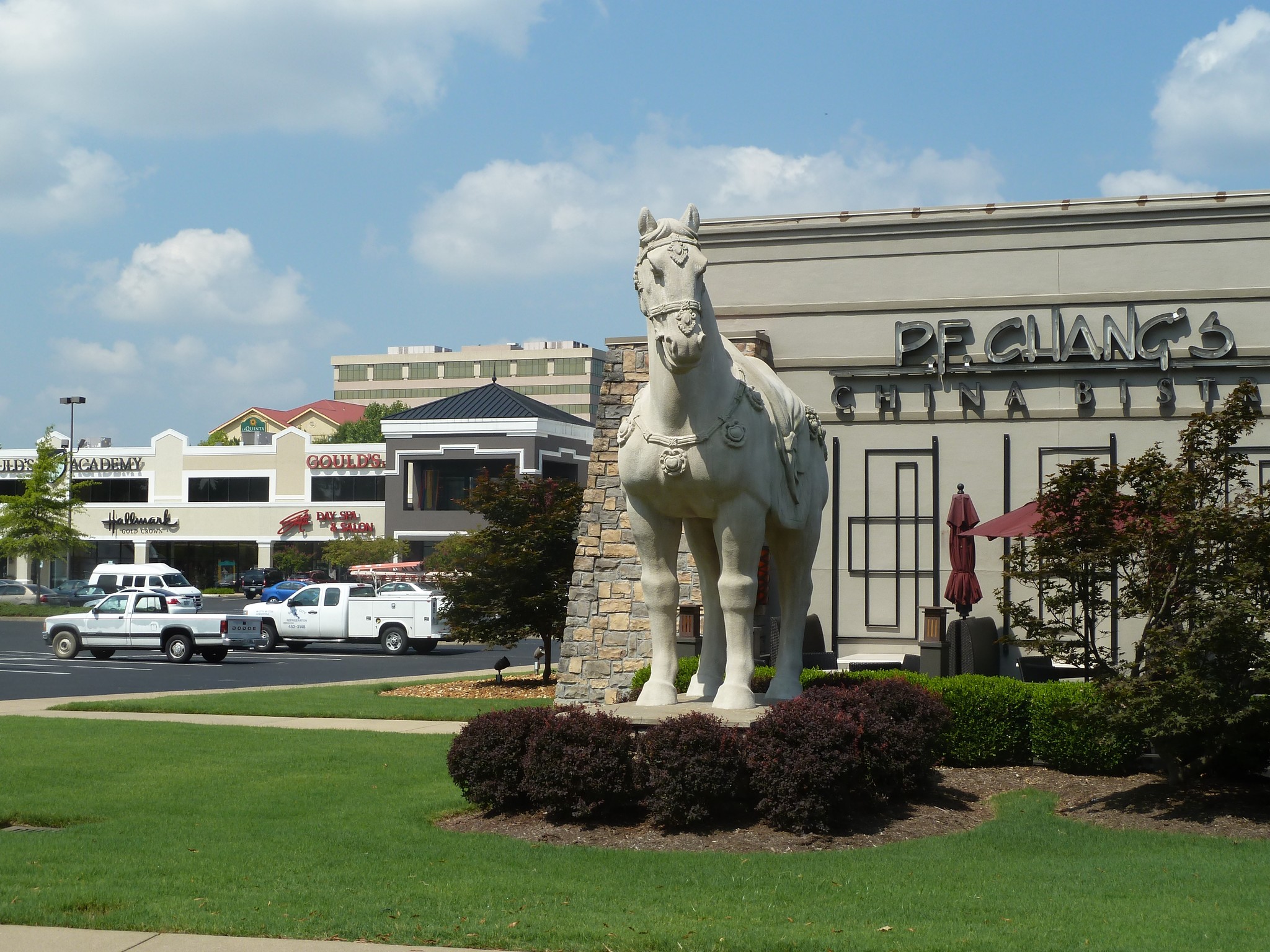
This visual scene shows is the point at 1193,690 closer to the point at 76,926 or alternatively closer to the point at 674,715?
the point at 674,715

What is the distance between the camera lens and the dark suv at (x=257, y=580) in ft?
201

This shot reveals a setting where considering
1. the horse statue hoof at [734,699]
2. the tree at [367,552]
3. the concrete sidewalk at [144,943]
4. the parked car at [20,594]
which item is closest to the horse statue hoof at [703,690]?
the horse statue hoof at [734,699]

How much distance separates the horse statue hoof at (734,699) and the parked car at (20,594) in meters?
53.2

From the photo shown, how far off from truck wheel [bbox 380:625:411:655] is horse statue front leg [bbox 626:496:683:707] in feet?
82.5

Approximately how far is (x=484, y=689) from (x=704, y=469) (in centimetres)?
1487

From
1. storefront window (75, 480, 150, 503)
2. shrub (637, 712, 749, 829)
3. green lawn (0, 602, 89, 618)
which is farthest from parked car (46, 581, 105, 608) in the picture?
shrub (637, 712, 749, 829)

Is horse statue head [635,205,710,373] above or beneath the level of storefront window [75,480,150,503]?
beneath

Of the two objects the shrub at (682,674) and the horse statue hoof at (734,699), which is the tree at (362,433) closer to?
the shrub at (682,674)

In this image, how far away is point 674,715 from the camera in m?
9.04

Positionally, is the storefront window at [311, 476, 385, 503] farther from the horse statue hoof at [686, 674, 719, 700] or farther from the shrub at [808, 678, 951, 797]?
the horse statue hoof at [686, 674, 719, 700]

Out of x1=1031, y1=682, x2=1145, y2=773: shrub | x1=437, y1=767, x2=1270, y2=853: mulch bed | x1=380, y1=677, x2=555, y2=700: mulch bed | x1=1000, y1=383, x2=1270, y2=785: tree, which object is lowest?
x1=380, y1=677, x2=555, y2=700: mulch bed

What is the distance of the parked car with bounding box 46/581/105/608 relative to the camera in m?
52.2

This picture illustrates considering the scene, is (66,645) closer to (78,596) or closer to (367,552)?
(78,596)

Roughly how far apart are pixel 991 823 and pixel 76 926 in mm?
6081
